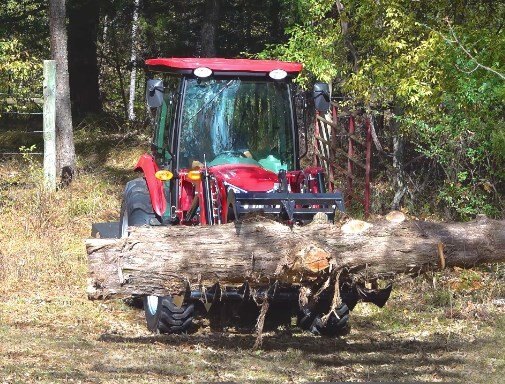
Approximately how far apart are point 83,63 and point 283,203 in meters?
16.2

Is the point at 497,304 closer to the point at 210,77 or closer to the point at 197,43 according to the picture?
the point at 210,77

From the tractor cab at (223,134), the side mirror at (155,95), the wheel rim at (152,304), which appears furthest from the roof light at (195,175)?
the wheel rim at (152,304)

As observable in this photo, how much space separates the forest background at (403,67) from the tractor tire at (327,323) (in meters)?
2.99

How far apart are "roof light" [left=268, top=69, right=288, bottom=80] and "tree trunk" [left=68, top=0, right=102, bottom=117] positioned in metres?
13.9

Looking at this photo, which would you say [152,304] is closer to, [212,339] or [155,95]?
[212,339]

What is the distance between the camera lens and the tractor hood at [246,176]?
827 cm

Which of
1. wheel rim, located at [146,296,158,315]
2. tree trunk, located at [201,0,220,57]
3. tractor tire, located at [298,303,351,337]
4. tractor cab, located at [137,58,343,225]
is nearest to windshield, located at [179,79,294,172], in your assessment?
tractor cab, located at [137,58,343,225]

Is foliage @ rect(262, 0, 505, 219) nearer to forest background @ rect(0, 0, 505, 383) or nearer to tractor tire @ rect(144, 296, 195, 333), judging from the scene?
forest background @ rect(0, 0, 505, 383)


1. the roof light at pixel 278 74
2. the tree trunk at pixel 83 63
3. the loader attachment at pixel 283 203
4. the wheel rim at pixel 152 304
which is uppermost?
the tree trunk at pixel 83 63

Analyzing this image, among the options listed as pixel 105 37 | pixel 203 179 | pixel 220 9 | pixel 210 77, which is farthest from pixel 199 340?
pixel 105 37

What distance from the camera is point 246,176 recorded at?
8.41 meters

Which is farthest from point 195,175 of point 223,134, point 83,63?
point 83,63

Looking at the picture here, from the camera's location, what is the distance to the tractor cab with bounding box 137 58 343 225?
27.6 ft

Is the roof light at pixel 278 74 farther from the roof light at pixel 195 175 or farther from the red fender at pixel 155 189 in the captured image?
the red fender at pixel 155 189
